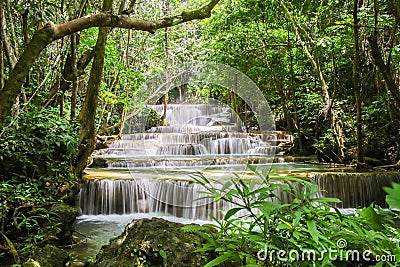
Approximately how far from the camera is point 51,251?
2.52m

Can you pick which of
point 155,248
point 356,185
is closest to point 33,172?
point 155,248

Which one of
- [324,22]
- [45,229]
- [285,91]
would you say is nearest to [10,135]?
[45,229]

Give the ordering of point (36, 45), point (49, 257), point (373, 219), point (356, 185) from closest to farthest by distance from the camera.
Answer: point (373, 219)
point (36, 45)
point (49, 257)
point (356, 185)

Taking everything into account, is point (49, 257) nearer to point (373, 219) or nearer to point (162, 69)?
point (373, 219)

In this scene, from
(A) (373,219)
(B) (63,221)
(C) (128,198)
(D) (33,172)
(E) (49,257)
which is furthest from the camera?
(C) (128,198)

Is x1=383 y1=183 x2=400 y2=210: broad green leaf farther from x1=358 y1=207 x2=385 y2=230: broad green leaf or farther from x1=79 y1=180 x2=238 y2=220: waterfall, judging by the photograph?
x1=79 y1=180 x2=238 y2=220: waterfall

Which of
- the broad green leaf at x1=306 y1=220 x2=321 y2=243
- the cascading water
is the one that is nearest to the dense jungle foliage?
the broad green leaf at x1=306 y1=220 x2=321 y2=243

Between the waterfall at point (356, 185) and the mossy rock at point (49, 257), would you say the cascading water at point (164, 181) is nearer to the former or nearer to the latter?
the waterfall at point (356, 185)

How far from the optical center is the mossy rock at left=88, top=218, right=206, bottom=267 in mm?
1527

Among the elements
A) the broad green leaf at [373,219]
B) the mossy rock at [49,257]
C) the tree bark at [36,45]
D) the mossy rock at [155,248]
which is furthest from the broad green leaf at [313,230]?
the mossy rock at [49,257]

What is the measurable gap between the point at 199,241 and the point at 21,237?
2.19 meters

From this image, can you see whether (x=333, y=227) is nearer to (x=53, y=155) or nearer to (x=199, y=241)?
(x=199, y=241)

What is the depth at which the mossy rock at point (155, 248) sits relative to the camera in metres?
1.53

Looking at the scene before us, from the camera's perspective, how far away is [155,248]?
1575mm
